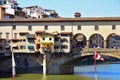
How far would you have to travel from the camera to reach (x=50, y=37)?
4825cm

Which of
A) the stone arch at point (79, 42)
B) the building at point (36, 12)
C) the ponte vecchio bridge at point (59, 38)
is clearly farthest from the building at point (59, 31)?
the building at point (36, 12)

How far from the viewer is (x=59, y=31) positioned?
164 ft

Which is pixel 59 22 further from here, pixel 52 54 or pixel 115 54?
pixel 115 54

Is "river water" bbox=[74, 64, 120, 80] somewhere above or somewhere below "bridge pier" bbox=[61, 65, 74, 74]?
below

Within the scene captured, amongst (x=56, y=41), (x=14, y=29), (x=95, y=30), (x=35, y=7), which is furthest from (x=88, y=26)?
(x=35, y=7)

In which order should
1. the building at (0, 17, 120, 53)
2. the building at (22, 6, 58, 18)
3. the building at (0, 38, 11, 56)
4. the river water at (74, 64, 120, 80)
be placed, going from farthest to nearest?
the building at (22, 6, 58, 18)
the building at (0, 38, 11, 56)
the building at (0, 17, 120, 53)
the river water at (74, 64, 120, 80)

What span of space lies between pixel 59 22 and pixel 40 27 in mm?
2821

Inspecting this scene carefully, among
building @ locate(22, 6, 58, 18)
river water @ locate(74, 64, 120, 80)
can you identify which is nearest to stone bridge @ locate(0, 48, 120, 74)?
river water @ locate(74, 64, 120, 80)

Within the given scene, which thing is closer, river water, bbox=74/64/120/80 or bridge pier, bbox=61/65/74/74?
river water, bbox=74/64/120/80

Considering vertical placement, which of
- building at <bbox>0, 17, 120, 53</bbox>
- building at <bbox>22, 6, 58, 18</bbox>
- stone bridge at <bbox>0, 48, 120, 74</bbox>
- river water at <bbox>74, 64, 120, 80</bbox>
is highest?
building at <bbox>22, 6, 58, 18</bbox>

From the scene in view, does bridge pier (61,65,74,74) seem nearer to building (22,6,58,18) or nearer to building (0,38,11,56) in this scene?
building (0,38,11,56)

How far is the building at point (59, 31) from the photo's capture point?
48.2 meters

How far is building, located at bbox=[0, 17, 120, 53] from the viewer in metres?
48.2

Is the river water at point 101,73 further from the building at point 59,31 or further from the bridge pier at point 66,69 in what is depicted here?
the building at point 59,31
